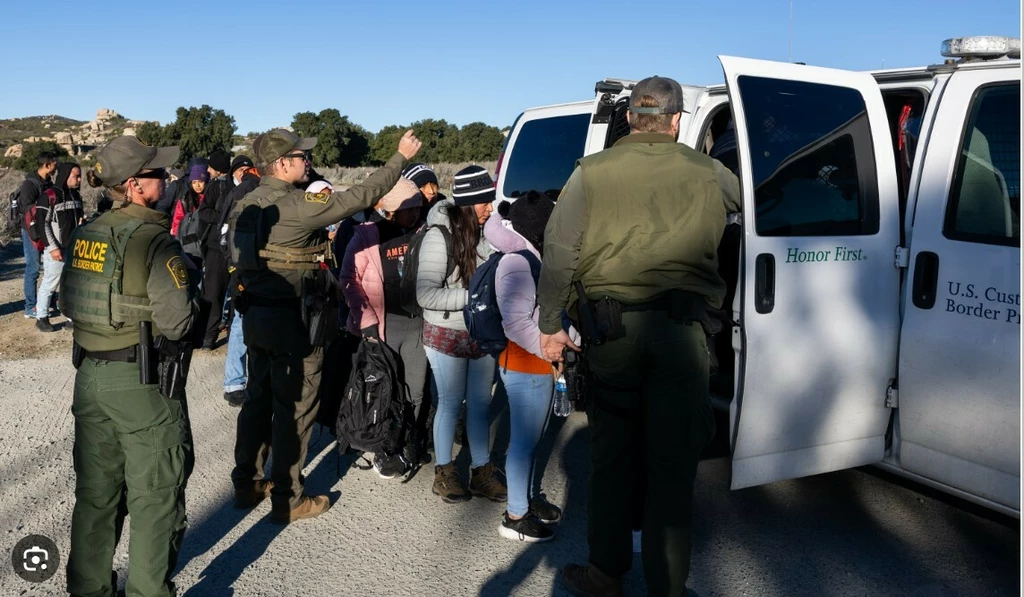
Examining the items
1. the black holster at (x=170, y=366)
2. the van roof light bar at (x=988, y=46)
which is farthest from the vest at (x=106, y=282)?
the van roof light bar at (x=988, y=46)

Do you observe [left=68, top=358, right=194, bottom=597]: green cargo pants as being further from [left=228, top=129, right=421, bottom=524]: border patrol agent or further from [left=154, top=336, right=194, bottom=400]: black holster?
[left=228, top=129, right=421, bottom=524]: border patrol agent

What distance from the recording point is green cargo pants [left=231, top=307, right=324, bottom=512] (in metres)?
4.25

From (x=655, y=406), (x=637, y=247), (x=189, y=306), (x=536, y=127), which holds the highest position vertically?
(x=536, y=127)

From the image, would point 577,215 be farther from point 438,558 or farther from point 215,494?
point 215,494

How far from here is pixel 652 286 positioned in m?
3.14

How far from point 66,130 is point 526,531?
73855mm

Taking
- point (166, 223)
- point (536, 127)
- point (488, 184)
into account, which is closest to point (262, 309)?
point (166, 223)

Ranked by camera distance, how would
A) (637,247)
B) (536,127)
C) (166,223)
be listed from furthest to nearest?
(536,127) < (166,223) < (637,247)

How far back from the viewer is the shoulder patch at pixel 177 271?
3195 millimetres

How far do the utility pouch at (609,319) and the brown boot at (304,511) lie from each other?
85.4 inches

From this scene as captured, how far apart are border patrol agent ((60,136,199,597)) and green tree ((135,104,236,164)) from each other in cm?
3539

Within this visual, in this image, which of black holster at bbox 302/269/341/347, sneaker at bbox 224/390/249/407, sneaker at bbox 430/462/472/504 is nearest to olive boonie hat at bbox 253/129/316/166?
black holster at bbox 302/269/341/347

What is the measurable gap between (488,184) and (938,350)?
220 cm

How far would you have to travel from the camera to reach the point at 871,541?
163 inches
